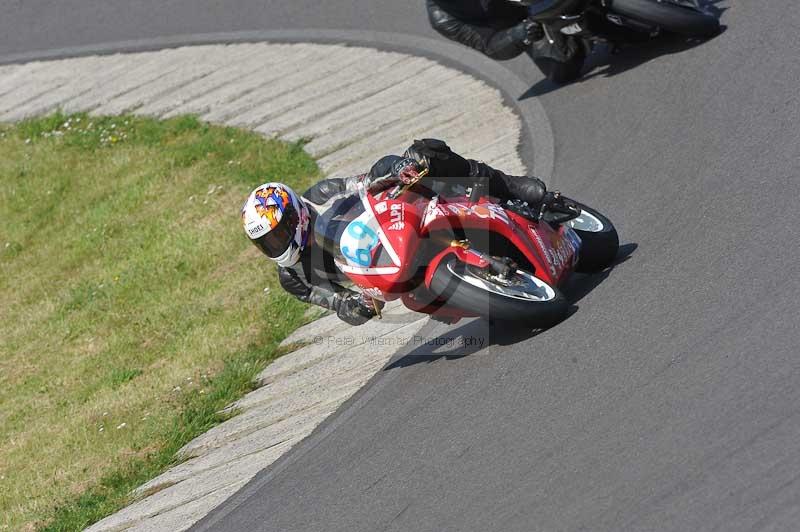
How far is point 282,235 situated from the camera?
6547mm

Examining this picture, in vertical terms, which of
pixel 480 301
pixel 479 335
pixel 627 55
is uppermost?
pixel 627 55

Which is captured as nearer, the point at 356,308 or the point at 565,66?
the point at 356,308

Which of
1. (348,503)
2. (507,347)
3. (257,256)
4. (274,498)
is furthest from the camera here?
(257,256)

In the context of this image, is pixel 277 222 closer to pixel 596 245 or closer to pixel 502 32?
pixel 596 245

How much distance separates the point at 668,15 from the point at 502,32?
1813 mm

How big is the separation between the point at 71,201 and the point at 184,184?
1443 millimetres

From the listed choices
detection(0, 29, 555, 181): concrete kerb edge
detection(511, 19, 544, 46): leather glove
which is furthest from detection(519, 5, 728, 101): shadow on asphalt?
detection(511, 19, 544, 46): leather glove

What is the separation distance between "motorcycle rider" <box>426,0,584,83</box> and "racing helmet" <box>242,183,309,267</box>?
14.3 ft

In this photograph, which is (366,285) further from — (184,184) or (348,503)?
(184,184)

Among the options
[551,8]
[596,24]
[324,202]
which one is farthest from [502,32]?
[324,202]

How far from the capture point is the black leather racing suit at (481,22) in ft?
34.6

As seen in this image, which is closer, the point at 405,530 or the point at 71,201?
the point at 405,530

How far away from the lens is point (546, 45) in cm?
1026

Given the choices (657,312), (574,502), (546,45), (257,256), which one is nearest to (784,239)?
(657,312)
